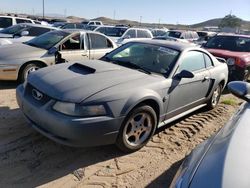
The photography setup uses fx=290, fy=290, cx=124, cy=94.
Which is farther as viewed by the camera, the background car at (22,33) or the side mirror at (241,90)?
the background car at (22,33)

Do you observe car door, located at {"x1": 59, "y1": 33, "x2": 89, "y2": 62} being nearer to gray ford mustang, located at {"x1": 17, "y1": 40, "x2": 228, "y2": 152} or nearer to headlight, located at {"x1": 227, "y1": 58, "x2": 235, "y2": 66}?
gray ford mustang, located at {"x1": 17, "y1": 40, "x2": 228, "y2": 152}

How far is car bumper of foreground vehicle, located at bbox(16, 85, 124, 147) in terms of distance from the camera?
11.2ft

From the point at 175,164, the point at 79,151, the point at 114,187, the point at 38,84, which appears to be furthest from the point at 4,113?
the point at 175,164

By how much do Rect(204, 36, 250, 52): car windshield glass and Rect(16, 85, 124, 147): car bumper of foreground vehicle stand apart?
726 cm

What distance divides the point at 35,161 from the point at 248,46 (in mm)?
8370

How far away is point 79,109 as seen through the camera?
346 cm

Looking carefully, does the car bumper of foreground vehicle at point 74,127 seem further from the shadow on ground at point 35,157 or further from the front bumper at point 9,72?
the front bumper at point 9,72

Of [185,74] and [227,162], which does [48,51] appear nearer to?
[185,74]

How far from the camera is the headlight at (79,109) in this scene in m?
3.46

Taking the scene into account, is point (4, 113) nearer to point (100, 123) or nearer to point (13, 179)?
point (13, 179)

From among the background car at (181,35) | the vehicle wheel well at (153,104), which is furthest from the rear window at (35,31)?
the background car at (181,35)

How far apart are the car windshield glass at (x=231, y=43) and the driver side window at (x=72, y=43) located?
481 cm

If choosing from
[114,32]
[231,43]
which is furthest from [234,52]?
[114,32]

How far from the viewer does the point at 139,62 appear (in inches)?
192
